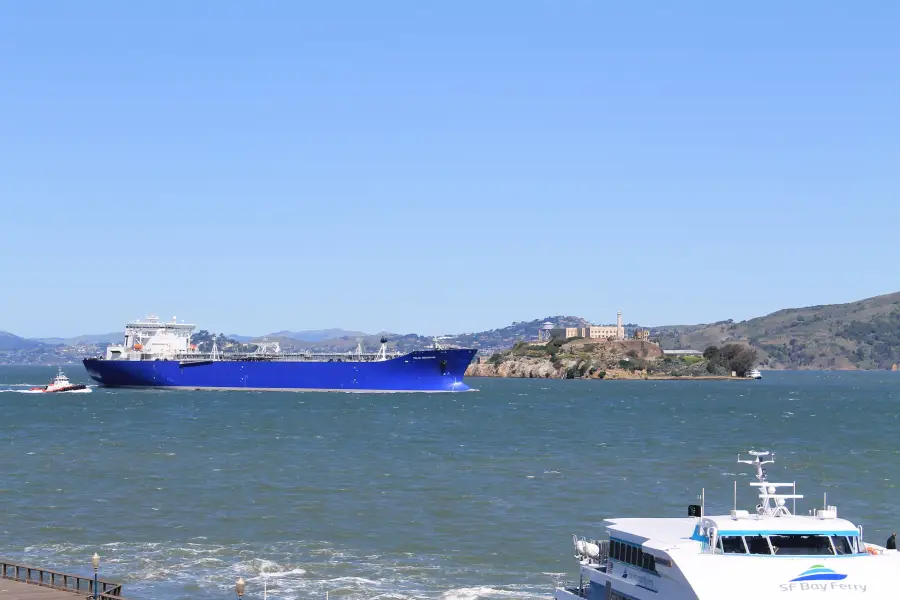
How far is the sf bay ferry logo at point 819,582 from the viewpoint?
23781 millimetres

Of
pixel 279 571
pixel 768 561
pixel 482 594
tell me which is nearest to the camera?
pixel 768 561

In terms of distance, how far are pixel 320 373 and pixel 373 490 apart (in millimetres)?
122564

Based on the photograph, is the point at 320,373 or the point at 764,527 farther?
the point at 320,373

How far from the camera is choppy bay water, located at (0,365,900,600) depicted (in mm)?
41875

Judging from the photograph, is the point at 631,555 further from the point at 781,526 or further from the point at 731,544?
the point at 781,526

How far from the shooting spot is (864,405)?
16900 cm

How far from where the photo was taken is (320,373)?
183 m

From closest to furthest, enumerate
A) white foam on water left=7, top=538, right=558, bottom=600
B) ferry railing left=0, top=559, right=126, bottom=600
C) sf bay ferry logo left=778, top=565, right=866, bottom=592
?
sf bay ferry logo left=778, top=565, right=866, bottom=592
ferry railing left=0, top=559, right=126, bottom=600
white foam on water left=7, top=538, right=558, bottom=600

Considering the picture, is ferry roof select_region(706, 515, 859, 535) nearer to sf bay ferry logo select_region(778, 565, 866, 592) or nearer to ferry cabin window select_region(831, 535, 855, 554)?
ferry cabin window select_region(831, 535, 855, 554)

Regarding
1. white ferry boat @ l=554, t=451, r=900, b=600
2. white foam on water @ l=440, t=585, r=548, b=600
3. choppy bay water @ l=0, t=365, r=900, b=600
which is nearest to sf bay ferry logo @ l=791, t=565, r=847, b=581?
white ferry boat @ l=554, t=451, r=900, b=600

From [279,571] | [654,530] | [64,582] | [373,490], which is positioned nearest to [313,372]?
[373,490]

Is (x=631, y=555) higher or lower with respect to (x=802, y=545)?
lower

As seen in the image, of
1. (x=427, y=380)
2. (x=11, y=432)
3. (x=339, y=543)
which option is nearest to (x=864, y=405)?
(x=427, y=380)

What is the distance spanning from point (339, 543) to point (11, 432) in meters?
65.1
